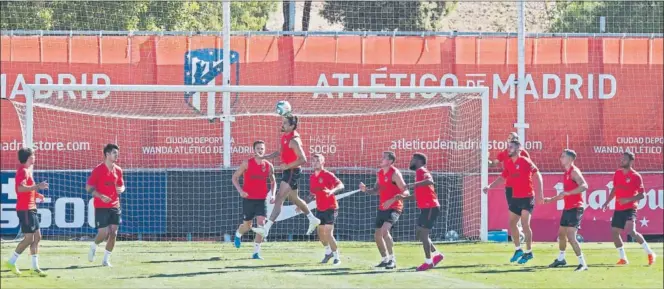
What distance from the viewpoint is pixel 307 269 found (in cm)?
1656

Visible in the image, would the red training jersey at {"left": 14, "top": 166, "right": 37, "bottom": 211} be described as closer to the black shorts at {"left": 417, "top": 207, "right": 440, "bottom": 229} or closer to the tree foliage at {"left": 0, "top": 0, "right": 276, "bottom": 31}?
the black shorts at {"left": 417, "top": 207, "right": 440, "bottom": 229}

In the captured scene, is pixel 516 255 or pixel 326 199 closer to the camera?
pixel 326 199

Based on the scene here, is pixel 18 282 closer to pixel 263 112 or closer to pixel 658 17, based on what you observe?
pixel 263 112

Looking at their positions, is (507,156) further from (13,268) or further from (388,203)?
(13,268)

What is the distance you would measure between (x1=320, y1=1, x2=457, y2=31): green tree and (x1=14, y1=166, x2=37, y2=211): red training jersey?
52.4 ft

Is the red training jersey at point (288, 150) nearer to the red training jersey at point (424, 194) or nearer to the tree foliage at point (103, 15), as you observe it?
the red training jersey at point (424, 194)

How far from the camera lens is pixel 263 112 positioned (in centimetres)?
2464

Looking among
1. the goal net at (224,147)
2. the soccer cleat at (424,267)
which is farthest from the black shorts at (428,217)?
the goal net at (224,147)

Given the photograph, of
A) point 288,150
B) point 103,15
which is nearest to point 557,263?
point 288,150

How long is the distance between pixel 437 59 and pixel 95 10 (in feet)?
24.3

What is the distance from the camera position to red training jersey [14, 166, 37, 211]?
15500mm

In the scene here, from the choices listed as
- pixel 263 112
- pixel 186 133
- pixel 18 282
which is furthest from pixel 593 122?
pixel 18 282

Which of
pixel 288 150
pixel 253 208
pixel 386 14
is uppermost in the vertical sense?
pixel 386 14

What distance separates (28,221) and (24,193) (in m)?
0.37
